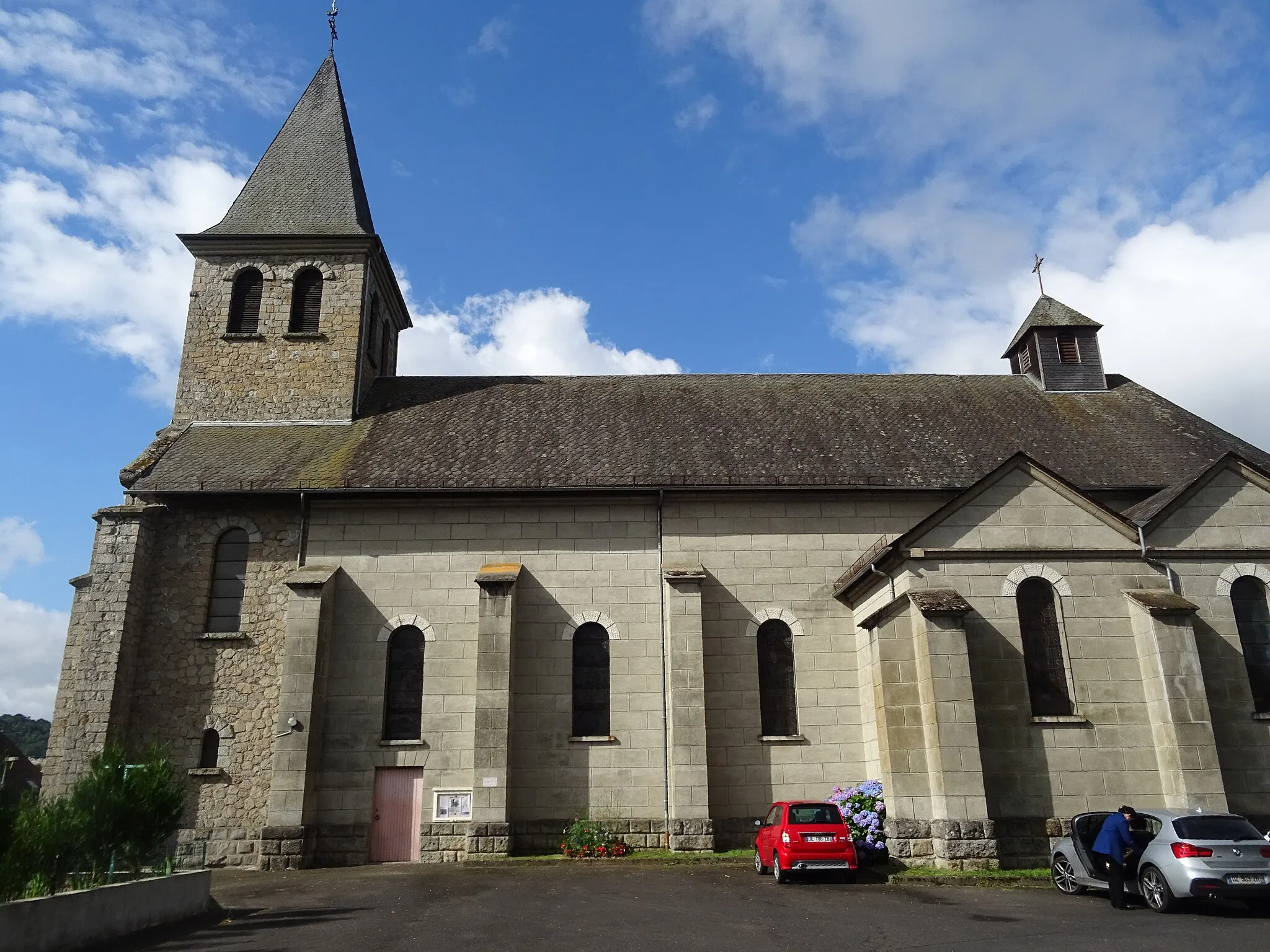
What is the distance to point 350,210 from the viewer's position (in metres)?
27.7

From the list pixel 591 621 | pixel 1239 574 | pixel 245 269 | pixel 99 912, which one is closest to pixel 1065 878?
pixel 1239 574

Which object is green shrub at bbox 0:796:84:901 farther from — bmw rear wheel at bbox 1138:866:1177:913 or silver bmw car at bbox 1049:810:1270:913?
bmw rear wheel at bbox 1138:866:1177:913

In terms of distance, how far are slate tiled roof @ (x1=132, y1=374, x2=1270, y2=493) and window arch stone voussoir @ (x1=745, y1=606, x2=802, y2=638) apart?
121 inches

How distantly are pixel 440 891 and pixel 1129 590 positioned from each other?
14668 mm

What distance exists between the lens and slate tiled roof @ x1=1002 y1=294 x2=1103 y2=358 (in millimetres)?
28078

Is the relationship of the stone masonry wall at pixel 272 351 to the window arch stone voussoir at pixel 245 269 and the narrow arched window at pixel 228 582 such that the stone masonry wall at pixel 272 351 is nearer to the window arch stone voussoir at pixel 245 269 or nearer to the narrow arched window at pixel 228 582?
the window arch stone voussoir at pixel 245 269

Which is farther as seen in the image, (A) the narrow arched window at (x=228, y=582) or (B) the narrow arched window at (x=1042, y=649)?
(A) the narrow arched window at (x=228, y=582)

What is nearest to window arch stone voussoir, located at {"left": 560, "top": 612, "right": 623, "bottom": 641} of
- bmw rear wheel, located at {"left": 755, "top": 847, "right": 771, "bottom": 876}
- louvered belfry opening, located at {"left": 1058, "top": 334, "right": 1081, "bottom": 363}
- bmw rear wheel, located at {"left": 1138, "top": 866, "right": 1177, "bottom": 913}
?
bmw rear wheel, located at {"left": 755, "top": 847, "right": 771, "bottom": 876}

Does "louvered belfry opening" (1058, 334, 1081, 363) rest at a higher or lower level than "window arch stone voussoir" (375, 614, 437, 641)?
higher

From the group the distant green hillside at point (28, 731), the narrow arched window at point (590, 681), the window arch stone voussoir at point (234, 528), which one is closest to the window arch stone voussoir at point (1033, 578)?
the narrow arched window at point (590, 681)

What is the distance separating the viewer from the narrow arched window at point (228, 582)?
21.2 metres

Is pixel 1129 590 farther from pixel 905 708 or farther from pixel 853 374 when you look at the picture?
pixel 853 374

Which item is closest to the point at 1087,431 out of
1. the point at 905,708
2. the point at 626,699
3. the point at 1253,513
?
the point at 1253,513

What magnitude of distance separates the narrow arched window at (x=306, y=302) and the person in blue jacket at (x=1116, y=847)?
22.7 meters
